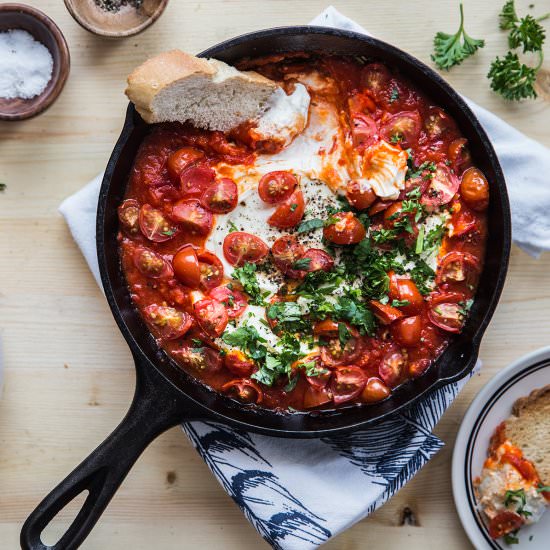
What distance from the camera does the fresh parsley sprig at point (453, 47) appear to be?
3705 millimetres

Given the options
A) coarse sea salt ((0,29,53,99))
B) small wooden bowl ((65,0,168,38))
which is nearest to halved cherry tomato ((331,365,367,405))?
A: small wooden bowl ((65,0,168,38))

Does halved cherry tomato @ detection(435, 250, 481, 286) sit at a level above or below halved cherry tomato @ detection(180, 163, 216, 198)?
below

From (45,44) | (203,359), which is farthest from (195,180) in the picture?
(45,44)

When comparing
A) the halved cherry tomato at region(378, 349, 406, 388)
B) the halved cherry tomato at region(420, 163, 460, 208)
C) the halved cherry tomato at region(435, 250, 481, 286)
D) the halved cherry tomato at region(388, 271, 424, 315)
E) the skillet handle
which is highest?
the halved cherry tomato at region(420, 163, 460, 208)

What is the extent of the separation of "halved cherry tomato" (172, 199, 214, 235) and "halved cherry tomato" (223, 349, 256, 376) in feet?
2.07

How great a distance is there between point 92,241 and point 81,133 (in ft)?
1.95

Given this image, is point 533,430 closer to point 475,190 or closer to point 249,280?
point 475,190

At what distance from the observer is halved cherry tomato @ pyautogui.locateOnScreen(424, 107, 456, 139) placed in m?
3.62

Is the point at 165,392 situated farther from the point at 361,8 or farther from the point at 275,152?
the point at 361,8

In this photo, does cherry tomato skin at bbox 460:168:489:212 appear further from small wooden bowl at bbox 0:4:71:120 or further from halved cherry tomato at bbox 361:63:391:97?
small wooden bowl at bbox 0:4:71:120

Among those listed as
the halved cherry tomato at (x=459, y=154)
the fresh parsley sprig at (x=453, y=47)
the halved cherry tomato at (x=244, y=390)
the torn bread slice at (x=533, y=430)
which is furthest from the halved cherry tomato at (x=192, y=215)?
the torn bread slice at (x=533, y=430)

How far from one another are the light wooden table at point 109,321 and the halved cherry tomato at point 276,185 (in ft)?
2.88

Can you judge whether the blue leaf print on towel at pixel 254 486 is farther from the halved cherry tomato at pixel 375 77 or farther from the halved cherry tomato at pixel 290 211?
the halved cherry tomato at pixel 375 77

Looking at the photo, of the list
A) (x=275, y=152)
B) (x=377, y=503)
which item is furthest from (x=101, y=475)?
(x=275, y=152)
